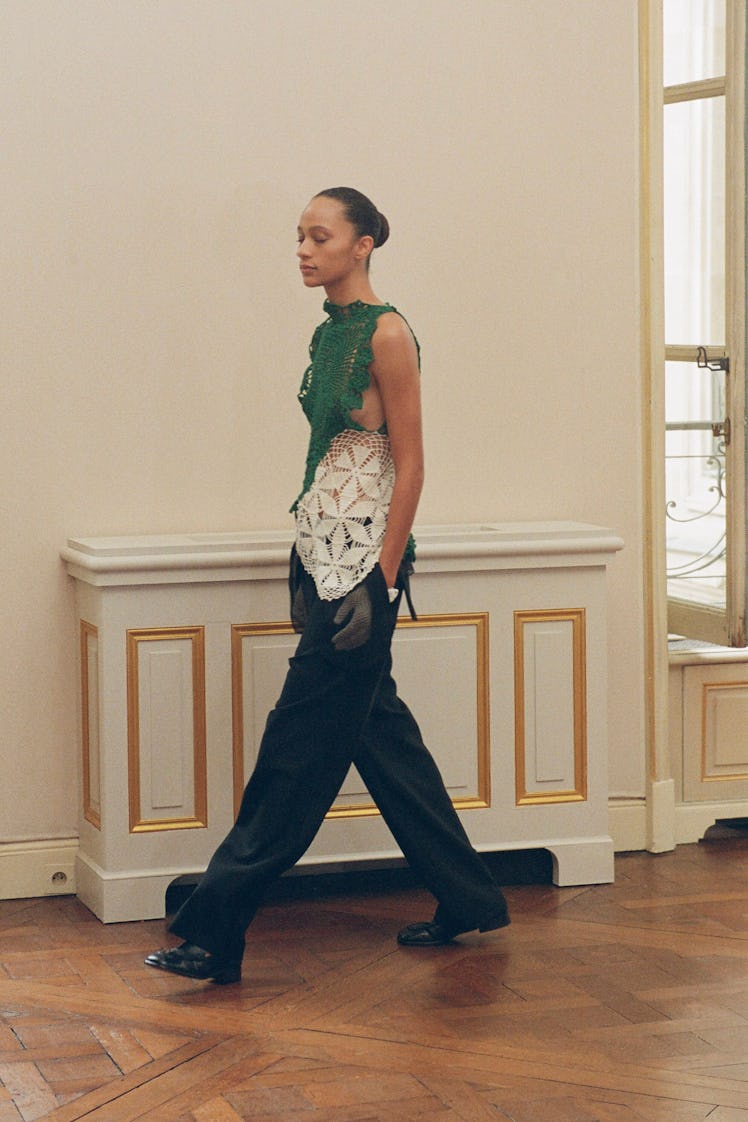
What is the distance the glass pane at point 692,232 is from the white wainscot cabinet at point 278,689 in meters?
0.81

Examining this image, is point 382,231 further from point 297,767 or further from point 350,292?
point 297,767

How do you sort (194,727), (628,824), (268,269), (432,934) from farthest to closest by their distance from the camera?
(628,824) → (268,269) → (194,727) → (432,934)

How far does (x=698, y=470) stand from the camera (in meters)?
4.64

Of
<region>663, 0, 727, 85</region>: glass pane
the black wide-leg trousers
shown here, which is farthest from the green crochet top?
<region>663, 0, 727, 85</region>: glass pane

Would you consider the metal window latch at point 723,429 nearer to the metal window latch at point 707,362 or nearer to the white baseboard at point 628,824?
the metal window latch at point 707,362

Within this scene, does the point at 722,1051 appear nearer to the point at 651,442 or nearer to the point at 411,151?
the point at 651,442

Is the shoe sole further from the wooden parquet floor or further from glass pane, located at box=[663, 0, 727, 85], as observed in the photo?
glass pane, located at box=[663, 0, 727, 85]

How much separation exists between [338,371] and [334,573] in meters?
0.43

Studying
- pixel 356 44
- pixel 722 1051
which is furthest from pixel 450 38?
pixel 722 1051

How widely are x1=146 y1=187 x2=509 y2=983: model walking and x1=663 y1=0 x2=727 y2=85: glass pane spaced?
1.52m

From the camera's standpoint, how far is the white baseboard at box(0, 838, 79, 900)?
13.1 ft

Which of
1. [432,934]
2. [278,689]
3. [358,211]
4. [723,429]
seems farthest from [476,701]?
[358,211]

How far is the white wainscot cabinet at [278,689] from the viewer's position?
12.3ft

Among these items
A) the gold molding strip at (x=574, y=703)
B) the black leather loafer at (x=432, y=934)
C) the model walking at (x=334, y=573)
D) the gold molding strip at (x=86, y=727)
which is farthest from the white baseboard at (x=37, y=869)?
the gold molding strip at (x=574, y=703)
